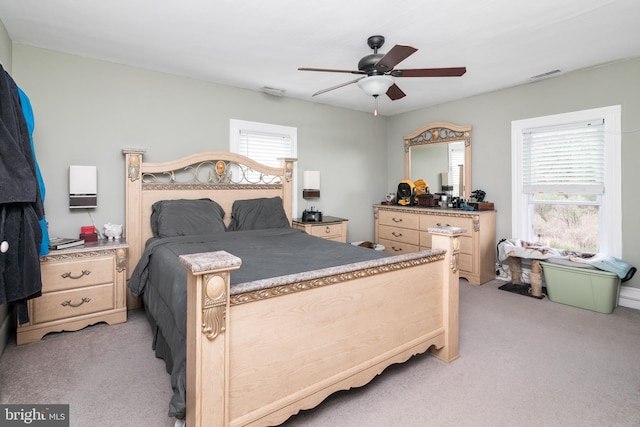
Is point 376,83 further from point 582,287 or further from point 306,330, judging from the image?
point 582,287

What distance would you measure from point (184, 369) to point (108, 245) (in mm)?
1941

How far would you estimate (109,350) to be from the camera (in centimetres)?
249

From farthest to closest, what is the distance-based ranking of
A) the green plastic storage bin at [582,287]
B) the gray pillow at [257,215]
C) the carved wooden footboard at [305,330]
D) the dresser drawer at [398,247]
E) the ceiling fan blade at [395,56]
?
the dresser drawer at [398,247] → the gray pillow at [257,215] → the green plastic storage bin at [582,287] → the ceiling fan blade at [395,56] → the carved wooden footboard at [305,330]

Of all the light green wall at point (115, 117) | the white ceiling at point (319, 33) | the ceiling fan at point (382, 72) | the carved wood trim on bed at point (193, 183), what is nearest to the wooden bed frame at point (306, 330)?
the ceiling fan at point (382, 72)

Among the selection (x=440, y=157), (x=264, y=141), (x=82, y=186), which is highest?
(x=264, y=141)

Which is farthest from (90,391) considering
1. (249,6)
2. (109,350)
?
(249,6)

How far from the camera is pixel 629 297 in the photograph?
11.1ft

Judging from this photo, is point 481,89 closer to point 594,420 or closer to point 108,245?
point 594,420

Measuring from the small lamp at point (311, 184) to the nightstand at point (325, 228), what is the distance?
38cm

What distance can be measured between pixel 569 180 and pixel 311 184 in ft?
10.2

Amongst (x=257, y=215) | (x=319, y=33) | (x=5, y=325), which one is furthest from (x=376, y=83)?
(x=5, y=325)

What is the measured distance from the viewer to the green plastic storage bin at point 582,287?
320 centimetres

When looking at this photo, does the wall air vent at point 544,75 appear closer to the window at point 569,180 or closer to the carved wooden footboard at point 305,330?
the window at point 569,180

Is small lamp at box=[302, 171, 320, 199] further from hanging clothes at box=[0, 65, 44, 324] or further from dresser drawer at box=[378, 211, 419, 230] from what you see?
hanging clothes at box=[0, 65, 44, 324]
